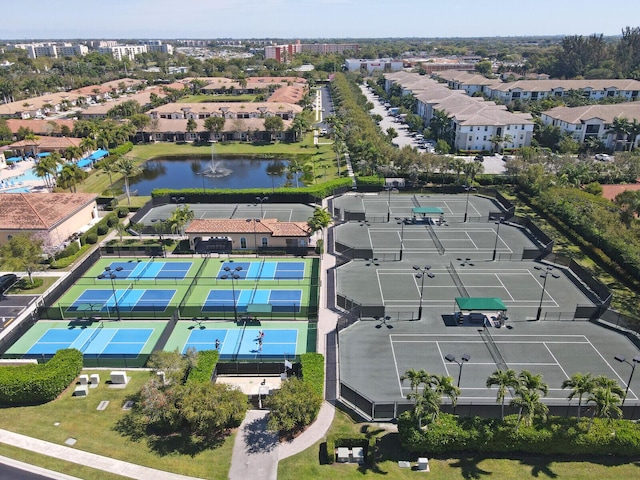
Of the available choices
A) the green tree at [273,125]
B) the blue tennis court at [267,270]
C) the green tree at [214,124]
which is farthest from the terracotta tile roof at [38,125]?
the blue tennis court at [267,270]

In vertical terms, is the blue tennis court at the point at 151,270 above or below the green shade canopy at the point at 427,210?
below

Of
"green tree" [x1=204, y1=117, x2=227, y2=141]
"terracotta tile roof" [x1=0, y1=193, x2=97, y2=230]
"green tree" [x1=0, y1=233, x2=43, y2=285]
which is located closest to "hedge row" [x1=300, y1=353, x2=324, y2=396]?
"green tree" [x1=0, y1=233, x2=43, y2=285]

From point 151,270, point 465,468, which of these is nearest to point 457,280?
point 465,468

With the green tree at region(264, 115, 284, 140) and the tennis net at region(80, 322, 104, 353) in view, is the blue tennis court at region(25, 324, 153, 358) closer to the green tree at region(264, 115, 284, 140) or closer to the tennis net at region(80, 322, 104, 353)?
the tennis net at region(80, 322, 104, 353)

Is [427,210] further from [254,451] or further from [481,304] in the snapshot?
[254,451]

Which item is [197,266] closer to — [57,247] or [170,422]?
[57,247]

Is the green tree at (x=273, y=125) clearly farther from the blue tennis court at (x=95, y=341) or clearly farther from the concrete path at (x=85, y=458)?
the concrete path at (x=85, y=458)
